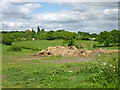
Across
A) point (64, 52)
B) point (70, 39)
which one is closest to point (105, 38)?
point (70, 39)

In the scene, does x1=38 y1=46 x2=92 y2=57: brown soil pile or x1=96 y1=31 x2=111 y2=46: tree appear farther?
x1=96 y1=31 x2=111 y2=46: tree

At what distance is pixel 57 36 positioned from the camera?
356 ft

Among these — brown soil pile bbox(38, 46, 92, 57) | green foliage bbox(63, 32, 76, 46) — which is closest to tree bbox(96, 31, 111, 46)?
green foliage bbox(63, 32, 76, 46)

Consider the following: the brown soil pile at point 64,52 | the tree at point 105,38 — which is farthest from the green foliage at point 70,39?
the brown soil pile at point 64,52

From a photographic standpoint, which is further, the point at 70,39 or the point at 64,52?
the point at 70,39

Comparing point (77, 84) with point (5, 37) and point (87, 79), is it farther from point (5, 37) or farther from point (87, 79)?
point (5, 37)

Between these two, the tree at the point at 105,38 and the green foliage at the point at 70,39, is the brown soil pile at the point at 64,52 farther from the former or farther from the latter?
the tree at the point at 105,38

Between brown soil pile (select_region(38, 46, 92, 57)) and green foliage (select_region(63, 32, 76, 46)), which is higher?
green foliage (select_region(63, 32, 76, 46))

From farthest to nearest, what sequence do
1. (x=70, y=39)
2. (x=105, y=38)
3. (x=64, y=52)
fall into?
(x=105, y=38)
(x=70, y=39)
(x=64, y=52)

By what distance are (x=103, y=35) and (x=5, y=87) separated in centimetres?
6096

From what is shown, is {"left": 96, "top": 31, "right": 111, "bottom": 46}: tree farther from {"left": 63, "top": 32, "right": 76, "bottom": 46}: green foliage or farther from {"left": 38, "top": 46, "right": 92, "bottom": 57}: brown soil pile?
{"left": 38, "top": 46, "right": 92, "bottom": 57}: brown soil pile

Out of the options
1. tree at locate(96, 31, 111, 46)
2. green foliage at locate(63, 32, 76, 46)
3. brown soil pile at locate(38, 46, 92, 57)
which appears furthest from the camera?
tree at locate(96, 31, 111, 46)

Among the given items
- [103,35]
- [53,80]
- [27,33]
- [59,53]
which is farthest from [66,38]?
[27,33]

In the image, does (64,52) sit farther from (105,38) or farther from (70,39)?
(105,38)
